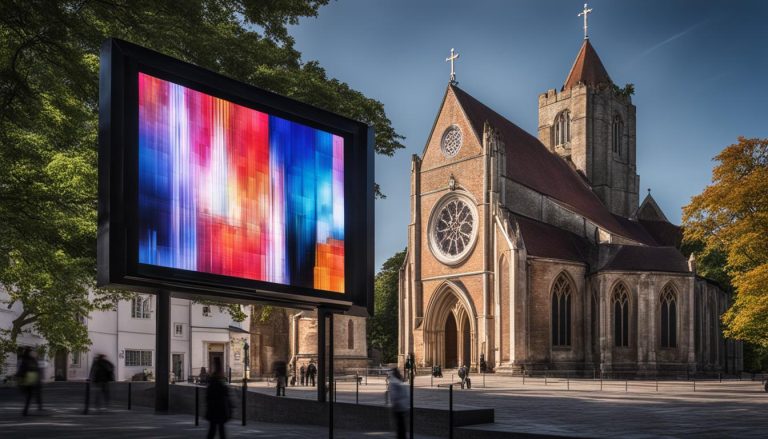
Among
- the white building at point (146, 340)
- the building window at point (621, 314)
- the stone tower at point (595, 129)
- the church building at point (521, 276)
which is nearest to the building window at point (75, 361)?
the white building at point (146, 340)

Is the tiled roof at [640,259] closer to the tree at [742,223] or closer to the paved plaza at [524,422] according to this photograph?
the tree at [742,223]

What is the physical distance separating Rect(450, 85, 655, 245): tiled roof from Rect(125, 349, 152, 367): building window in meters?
25.2

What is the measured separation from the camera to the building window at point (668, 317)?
46.6m

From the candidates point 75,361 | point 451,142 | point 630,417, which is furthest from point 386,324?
A: point 630,417

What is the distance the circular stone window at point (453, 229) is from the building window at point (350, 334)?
286 inches

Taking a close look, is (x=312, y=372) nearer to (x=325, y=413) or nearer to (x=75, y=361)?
(x=75, y=361)

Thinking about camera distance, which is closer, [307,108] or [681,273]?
[307,108]

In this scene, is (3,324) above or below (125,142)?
below

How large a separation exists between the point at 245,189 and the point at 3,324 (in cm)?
2856

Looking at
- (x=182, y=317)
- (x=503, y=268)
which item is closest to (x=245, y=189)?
(x=503, y=268)

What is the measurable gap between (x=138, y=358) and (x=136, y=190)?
37050 mm

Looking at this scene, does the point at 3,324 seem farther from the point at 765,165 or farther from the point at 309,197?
the point at 765,165

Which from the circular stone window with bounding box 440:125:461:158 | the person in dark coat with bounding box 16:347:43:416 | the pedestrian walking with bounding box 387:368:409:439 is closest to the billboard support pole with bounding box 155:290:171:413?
the pedestrian walking with bounding box 387:368:409:439

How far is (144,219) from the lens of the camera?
11.8 m
